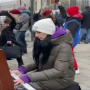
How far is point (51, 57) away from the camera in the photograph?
3090 mm

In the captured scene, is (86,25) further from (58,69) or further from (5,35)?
(58,69)

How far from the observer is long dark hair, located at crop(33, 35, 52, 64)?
3.01m

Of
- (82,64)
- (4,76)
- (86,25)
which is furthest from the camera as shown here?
(86,25)

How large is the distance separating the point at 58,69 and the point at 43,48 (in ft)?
0.93

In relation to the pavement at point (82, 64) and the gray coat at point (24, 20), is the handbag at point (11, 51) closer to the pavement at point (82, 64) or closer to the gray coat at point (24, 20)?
the pavement at point (82, 64)

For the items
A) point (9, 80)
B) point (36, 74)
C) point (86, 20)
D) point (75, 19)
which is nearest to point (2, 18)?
point (75, 19)

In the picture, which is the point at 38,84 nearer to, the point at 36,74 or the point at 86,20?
the point at 36,74

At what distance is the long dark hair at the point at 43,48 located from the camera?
9.86 feet

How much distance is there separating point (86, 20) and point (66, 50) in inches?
366

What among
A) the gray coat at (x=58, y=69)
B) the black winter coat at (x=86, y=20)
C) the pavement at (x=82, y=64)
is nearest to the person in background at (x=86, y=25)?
the black winter coat at (x=86, y=20)

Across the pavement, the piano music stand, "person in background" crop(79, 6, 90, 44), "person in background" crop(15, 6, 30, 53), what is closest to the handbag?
the pavement

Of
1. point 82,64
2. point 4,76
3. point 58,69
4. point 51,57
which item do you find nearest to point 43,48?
point 51,57

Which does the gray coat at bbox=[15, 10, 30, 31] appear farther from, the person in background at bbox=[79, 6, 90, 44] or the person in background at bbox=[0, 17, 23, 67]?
the person in background at bbox=[0, 17, 23, 67]

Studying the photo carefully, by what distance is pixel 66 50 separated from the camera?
304 centimetres
